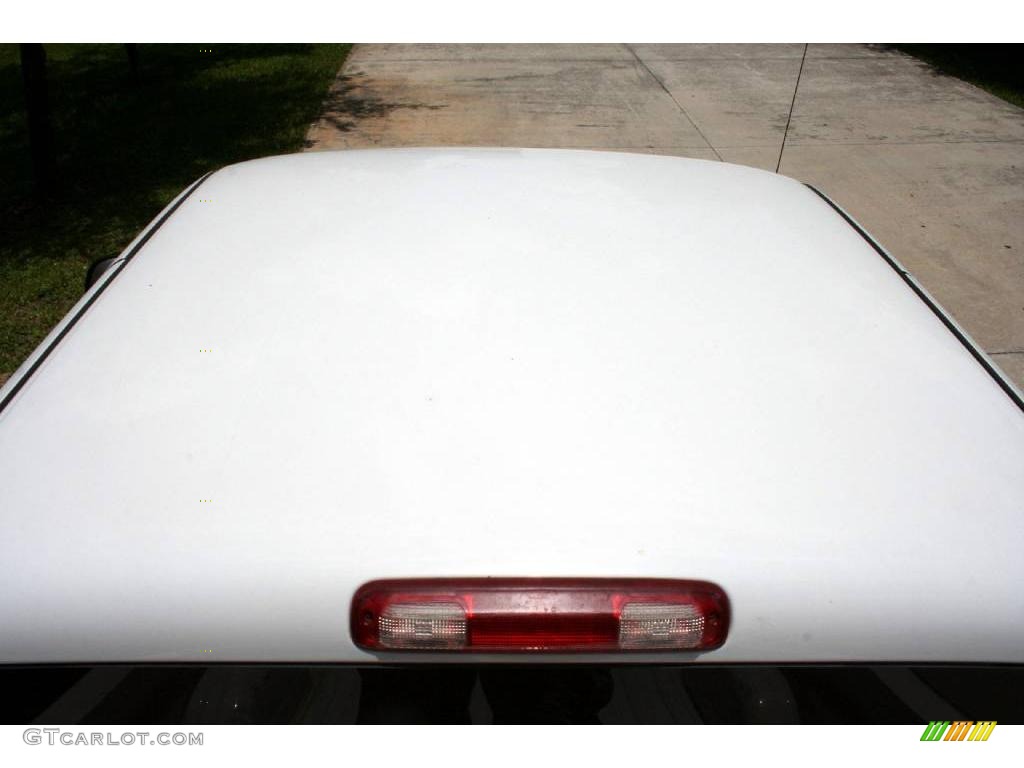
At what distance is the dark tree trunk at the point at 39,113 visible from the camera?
631cm

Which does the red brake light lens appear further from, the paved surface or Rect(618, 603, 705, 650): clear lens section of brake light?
the paved surface

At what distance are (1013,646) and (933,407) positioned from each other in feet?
1.47

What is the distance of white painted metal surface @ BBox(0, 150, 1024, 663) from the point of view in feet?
3.81

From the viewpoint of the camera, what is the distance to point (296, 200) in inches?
82.0

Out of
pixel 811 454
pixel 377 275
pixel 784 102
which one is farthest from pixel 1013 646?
pixel 784 102

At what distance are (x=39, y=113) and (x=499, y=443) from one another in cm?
664

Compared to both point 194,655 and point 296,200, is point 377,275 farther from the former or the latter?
point 194,655

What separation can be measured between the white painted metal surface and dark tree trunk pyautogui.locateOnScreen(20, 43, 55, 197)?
18.4ft

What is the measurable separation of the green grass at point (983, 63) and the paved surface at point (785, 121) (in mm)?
265

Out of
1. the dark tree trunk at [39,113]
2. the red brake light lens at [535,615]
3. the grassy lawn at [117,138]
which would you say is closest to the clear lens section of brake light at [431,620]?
the red brake light lens at [535,615]

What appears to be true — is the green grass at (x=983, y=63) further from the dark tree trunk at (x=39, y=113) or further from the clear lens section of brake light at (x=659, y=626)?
the clear lens section of brake light at (x=659, y=626)

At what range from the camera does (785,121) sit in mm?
8906
